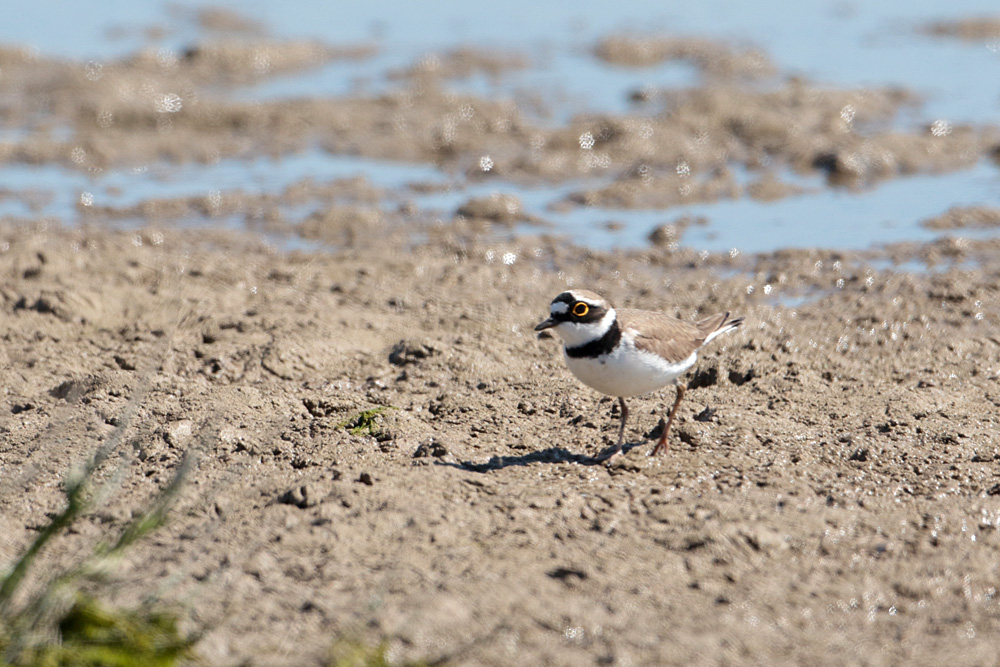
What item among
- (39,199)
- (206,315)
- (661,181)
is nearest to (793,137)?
(661,181)

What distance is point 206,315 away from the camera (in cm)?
822

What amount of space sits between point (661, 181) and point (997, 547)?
6760mm

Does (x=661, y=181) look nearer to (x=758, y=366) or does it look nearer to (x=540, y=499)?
(x=758, y=366)

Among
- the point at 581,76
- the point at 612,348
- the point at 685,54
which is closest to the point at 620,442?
the point at 612,348

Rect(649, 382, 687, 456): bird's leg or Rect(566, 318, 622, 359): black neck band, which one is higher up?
Rect(566, 318, 622, 359): black neck band

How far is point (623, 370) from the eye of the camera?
19.5 feet

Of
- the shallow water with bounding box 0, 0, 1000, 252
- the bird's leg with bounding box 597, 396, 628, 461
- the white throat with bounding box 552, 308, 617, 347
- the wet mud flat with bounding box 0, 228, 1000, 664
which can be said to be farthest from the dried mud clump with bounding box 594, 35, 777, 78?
the white throat with bounding box 552, 308, 617, 347

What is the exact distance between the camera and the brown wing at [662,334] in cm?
611

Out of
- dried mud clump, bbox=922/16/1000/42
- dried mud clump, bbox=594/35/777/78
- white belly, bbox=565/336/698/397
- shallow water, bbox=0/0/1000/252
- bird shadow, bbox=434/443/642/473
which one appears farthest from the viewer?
dried mud clump, bbox=922/16/1000/42

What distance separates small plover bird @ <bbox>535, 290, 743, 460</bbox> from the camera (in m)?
5.95

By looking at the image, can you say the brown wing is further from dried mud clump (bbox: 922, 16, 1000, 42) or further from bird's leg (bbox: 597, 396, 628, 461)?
dried mud clump (bbox: 922, 16, 1000, 42)

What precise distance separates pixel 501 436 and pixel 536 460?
36 centimetres

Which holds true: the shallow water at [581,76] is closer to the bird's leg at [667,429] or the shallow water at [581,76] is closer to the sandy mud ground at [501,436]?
the sandy mud ground at [501,436]

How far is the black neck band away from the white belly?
2 cm
